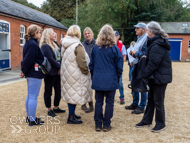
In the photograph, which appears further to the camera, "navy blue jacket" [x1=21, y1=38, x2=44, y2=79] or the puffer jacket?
the puffer jacket

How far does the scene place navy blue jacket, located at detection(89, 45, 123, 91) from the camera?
395 centimetres

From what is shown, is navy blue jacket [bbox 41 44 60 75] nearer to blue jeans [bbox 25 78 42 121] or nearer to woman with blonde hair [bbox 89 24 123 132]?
blue jeans [bbox 25 78 42 121]

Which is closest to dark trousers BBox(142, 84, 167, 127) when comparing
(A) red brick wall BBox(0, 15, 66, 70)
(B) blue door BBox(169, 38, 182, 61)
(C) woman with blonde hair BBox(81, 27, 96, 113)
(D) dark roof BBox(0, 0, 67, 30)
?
(C) woman with blonde hair BBox(81, 27, 96, 113)

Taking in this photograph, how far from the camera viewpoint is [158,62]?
3857 millimetres

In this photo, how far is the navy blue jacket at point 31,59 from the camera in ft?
13.0

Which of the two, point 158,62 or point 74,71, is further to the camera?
point 74,71

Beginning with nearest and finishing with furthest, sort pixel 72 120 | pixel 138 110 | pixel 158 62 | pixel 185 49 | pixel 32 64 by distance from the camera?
pixel 158 62, pixel 32 64, pixel 72 120, pixel 138 110, pixel 185 49

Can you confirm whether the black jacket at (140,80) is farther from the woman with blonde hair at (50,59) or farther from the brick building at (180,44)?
the brick building at (180,44)

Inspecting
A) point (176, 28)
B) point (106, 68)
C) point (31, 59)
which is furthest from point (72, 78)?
point (176, 28)

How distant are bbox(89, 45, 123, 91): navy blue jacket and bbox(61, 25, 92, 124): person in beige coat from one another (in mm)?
358

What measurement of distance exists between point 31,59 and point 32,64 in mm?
124

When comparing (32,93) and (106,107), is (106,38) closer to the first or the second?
(106,107)

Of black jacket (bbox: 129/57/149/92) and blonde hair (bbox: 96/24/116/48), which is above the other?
blonde hair (bbox: 96/24/116/48)

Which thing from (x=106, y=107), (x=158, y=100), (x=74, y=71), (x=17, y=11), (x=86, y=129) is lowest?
(x=86, y=129)
